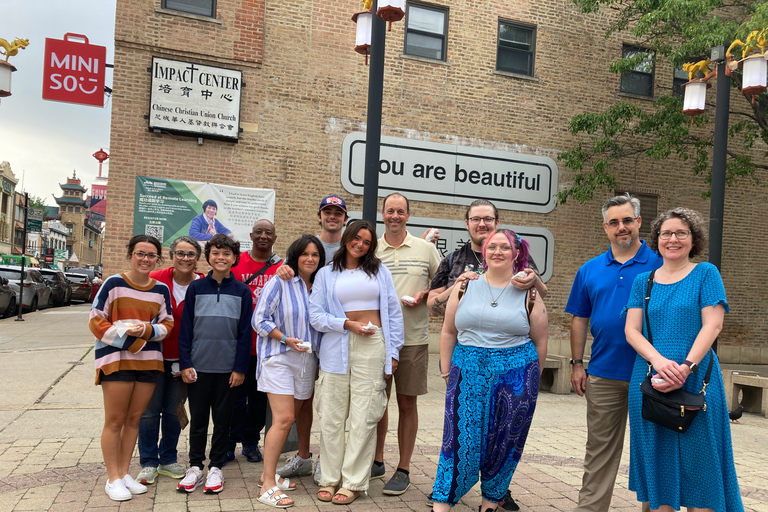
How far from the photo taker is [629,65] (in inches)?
475

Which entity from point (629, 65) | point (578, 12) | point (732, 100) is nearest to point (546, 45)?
point (578, 12)

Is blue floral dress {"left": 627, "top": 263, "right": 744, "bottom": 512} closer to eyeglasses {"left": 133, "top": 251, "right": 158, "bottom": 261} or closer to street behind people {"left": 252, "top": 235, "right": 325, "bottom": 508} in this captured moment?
street behind people {"left": 252, "top": 235, "right": 325, "bottom": 508}

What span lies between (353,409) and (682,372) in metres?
2.15

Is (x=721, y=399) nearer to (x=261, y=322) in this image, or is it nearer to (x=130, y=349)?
(x=261, y=322)

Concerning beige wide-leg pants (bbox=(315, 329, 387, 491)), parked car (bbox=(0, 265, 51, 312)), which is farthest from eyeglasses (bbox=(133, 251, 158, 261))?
parked car (bbox=(0, 265, 51, 312))

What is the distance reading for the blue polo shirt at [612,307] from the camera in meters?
3.81

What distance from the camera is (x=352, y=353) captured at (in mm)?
4340

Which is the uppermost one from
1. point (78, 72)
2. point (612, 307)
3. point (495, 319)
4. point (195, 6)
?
point (195, 6)

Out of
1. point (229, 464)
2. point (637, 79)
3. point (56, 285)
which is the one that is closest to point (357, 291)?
point (229, 464)

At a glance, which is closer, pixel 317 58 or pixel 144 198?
pixel 144 198

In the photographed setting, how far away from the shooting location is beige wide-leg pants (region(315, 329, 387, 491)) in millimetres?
4270

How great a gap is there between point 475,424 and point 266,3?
10005mm

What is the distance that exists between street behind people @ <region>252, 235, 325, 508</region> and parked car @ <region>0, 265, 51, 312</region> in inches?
744

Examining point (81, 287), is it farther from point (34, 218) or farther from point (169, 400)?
point (169, 400)
